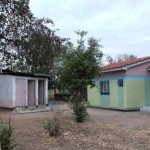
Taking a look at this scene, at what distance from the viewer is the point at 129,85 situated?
25.8 metres

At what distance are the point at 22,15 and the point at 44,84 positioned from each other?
8200 mm

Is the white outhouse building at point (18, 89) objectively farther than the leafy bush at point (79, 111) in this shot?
Yes

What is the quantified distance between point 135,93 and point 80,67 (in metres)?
8.36

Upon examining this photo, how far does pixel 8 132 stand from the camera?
10164 millimetres

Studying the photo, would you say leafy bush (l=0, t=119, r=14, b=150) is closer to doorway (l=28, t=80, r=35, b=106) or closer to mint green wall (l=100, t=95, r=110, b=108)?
mint green wall (l=100, t=95, r=110, b=108)

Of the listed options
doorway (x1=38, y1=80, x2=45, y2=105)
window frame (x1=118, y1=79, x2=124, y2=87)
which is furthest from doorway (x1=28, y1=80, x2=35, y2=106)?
window frame (x1=118, y1=79, x2=124, y2=87)

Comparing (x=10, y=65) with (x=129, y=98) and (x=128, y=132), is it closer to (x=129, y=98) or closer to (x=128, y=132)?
(x=129, y=98)

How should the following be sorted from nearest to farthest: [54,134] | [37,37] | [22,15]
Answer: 1. [54,134]
2. [22,15]
3. [37,37]

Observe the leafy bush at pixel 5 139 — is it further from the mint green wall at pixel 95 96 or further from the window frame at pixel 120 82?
the mint green wall at pixel 95 96

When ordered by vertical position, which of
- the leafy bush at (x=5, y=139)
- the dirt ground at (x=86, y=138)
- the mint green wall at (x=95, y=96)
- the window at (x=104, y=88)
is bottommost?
the dirt ground at (x=86, y=138)

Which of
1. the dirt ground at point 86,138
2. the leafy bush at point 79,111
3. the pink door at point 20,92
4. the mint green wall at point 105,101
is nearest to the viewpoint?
the dirt ground at point 86,138

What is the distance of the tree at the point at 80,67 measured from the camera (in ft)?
62.1

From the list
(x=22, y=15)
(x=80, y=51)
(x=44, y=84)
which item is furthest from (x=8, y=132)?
(x=44, y=84)

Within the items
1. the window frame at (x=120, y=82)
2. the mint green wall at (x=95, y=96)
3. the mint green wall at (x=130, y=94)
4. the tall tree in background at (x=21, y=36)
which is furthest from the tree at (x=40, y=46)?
the window frame at (x=120, y=82)
